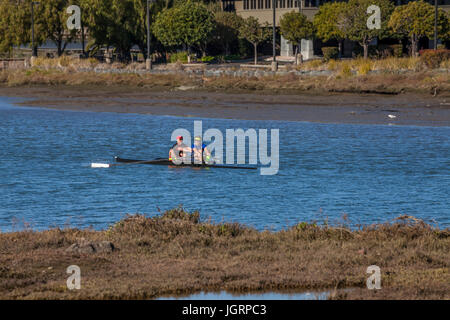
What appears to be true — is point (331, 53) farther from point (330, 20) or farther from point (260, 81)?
point (260, 81)

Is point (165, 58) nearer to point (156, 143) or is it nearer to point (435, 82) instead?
point (435, 82)

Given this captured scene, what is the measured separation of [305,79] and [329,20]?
792 inches

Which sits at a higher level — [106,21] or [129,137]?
[106,21]

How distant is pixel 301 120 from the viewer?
47875 mm

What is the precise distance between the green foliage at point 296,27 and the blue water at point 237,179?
3626 cm

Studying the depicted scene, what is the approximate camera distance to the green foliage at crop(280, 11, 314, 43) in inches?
3219

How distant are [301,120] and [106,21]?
133ft

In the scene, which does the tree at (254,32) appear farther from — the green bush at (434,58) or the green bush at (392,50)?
the green bush at (434,58)

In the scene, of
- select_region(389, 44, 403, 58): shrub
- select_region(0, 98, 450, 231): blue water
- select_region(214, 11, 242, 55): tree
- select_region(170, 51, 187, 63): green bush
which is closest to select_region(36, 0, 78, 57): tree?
select_region(170, 51, 187, 63): green bush

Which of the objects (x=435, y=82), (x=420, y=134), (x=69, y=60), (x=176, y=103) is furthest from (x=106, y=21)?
(x=420, y=134)

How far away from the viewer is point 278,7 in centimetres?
9531

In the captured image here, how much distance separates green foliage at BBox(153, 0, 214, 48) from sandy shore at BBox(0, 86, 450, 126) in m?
15.8

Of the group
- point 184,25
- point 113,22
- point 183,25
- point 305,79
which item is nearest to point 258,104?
point 305,79

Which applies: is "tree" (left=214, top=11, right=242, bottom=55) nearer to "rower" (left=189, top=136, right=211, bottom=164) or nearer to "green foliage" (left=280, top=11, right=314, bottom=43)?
"green foliage" (left=280, top=11, right=314, bottom=43)
